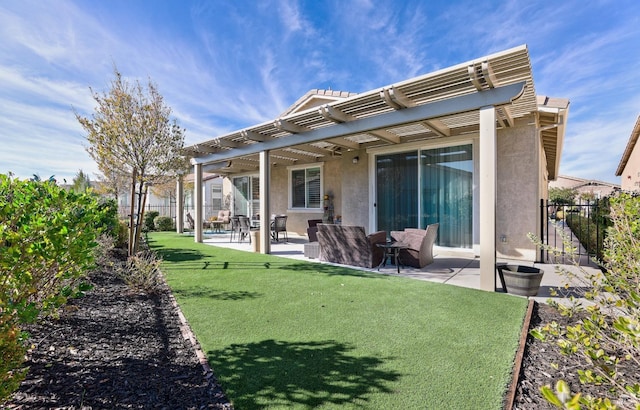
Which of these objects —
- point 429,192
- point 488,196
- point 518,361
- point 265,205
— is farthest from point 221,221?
point 518,361

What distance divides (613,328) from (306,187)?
10.9 meters

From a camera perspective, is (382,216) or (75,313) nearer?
(75,313)

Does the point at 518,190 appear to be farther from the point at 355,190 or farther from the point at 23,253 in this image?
the point at 23,253

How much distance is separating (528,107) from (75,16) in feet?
33.4

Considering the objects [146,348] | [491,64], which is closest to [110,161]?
[146,348]

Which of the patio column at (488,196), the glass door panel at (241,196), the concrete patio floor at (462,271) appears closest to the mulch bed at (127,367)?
the patio column at (488,196)

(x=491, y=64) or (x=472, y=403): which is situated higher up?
(x=491, y=64)

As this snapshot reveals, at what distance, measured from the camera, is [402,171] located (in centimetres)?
935

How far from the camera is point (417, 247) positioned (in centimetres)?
680

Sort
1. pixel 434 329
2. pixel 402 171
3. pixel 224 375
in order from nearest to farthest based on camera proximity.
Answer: pixel 224 375, pixel 434 329, pixel 402 171

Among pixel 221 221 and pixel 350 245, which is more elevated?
pixel 221 221

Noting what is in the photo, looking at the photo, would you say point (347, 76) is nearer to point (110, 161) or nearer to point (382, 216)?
point (382, 216)

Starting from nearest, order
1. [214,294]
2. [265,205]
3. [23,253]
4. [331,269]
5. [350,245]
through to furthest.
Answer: [23,253]
[214,294]
[331,269]
[350,245]
[265,205]

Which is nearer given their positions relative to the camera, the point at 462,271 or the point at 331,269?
the point at 462,271
